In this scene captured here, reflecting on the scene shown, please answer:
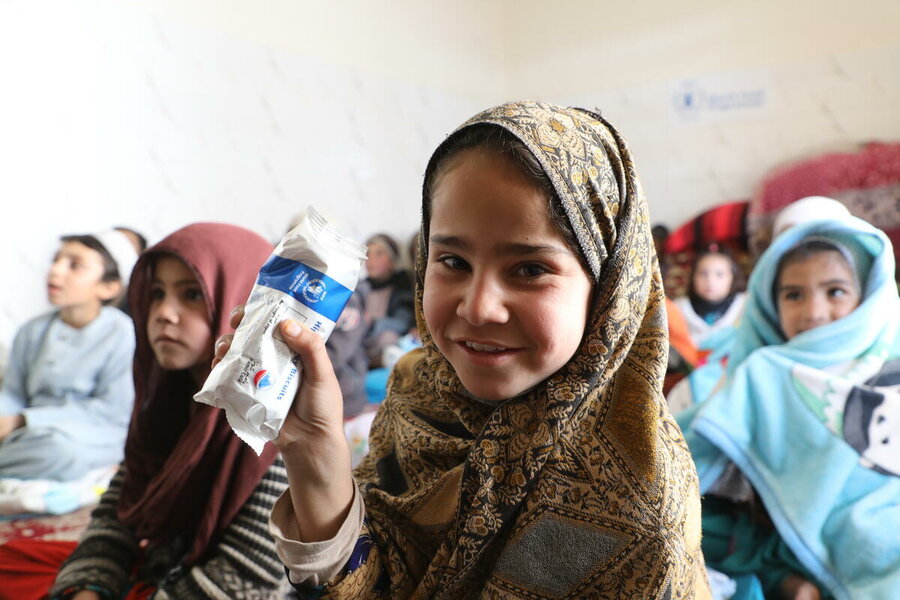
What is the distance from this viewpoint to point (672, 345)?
88.3 inches

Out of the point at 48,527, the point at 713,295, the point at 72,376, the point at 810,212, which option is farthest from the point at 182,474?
the point at 713,295

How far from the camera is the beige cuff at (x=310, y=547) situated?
28.5 inches

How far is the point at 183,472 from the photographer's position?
3.92ft

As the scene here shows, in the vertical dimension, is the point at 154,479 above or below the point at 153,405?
below

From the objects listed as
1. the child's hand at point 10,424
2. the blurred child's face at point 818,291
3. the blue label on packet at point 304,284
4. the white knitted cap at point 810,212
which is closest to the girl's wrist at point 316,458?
the blue label on packet at point 304,284

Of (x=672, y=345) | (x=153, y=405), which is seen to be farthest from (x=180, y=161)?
(x=672, y=345)

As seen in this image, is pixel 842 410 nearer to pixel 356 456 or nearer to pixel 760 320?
pixel 760 320

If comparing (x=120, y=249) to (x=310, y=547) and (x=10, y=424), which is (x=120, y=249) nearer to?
(x=10, y=424)

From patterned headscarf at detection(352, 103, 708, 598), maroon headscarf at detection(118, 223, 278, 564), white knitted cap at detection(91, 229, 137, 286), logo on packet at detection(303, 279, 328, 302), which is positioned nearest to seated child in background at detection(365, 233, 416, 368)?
white knitted cap at detection(91, 229, 137, 286)

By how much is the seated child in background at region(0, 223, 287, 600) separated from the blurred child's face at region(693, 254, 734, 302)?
2.75 metres

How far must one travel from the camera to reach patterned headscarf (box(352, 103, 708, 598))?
0.74m

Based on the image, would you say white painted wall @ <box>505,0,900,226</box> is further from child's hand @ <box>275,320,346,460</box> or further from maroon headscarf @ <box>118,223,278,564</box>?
child's hand @ <box>275,320,346,460</box>

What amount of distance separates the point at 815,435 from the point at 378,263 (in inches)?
113

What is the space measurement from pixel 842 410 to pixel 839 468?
0.13 m
